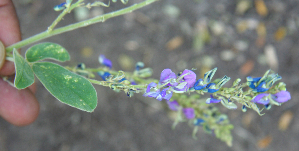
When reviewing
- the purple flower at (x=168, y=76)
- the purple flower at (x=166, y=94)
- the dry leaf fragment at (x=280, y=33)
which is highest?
the dry leaf fragment at (x=280, y=33)

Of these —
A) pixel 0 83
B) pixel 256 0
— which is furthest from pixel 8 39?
pixel 256 0

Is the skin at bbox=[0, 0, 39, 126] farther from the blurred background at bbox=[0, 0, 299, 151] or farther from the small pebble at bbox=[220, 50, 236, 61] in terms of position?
the small pebble at bbox=[220, 50, 236, 61]

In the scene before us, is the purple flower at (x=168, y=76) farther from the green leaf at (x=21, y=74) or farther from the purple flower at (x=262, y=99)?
the green leaf at (x=21, y=74)

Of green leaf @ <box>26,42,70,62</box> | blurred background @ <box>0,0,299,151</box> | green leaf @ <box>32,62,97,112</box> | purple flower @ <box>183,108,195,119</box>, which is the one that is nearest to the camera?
green leaf @ <box>32,62,97,112</box>

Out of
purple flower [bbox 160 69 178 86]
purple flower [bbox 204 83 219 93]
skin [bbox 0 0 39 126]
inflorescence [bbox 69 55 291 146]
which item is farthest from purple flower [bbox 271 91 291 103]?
skin [bbox 0 0 39 126]

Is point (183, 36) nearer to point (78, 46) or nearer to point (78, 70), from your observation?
point (78, 46)

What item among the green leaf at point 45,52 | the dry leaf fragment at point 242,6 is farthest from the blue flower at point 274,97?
the dry leaf fragment at point 242,6
